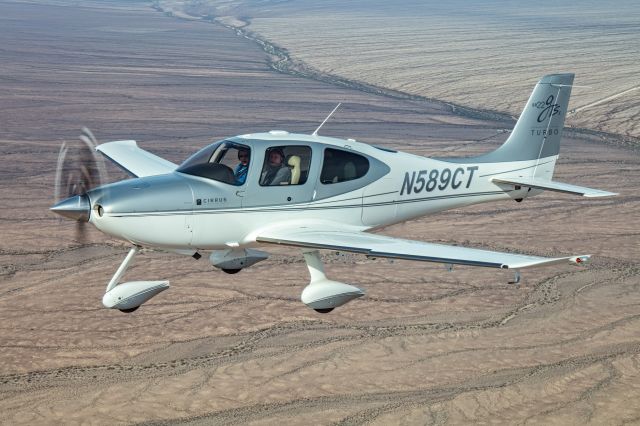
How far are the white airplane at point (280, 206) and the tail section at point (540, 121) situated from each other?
182 centimetres

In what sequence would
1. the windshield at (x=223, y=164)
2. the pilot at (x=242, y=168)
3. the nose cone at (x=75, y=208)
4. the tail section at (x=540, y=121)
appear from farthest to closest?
the tail section at (x=540, y=121) < the pilot at (x=242, y=168) < the windshield at (x=223, y=164) < the nose cone at (x=75, y=208)

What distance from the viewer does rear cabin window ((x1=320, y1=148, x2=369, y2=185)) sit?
66.7 feet

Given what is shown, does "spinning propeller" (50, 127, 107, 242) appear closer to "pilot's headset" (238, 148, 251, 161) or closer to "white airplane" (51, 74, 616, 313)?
Answer: "white airplane" (51, 74, 616, 313)

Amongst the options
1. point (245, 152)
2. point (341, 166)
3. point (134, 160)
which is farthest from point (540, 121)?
point (134, 160)

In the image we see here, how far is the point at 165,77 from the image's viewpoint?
8975cm

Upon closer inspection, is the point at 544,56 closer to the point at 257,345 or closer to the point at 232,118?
the point at 232,118

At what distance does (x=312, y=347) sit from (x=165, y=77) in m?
67.4

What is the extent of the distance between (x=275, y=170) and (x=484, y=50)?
9467 cm

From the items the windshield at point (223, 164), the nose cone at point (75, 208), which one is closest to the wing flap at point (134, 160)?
the windshield at point (223, 164)

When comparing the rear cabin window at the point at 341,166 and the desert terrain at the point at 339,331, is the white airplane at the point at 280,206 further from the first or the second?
the desert terrain at the point at 339,331

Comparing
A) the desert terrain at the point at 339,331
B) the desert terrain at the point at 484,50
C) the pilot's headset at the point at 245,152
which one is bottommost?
the desert terrain at the point at 339,331

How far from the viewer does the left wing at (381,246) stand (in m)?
17.3

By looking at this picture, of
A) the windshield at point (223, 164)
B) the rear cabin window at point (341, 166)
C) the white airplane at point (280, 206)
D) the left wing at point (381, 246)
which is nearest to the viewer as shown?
the left wing at point (381, 246)

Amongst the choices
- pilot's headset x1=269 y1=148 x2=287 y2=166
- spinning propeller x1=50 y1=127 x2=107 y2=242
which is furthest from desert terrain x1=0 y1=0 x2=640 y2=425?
pilot's headset x1=269 y1=148 x2=287 y2=166
